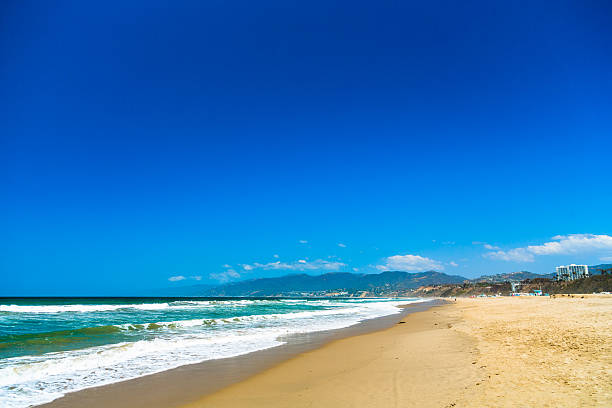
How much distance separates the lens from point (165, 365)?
1034 centimetres

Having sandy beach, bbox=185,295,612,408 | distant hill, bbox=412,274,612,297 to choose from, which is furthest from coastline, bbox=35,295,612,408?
distant hill, bbox=412,274,612,297

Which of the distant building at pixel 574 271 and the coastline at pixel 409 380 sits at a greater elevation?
the coastline at pixel 409 380

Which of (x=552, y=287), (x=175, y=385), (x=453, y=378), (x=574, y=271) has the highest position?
(x=453, y=378)

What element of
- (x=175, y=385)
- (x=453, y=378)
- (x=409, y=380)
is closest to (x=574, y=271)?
(x=453, y=378)

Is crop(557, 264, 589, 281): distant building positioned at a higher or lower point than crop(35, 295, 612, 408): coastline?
lower

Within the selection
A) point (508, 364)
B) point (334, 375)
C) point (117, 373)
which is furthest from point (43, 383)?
point (508, 364)

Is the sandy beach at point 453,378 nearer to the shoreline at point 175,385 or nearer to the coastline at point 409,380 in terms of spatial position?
the coastline at point 409,380

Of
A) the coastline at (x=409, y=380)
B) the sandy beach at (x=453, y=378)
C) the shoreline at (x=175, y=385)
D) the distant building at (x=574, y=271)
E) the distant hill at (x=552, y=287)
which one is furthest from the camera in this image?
the distant building at (x=574, y=271)

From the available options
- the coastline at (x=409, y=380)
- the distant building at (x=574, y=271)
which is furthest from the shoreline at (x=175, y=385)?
the distant building at (x=574, y=271)

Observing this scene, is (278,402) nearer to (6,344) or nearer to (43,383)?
(43,383)

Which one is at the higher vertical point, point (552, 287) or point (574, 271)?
point (574, 271)

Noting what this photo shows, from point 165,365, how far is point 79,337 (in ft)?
28.4

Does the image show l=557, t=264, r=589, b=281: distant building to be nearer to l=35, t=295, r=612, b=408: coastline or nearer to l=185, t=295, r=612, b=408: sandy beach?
l=185, t=295, r=612, b=408: sandy beach

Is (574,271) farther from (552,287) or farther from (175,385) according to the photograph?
(175,385)
